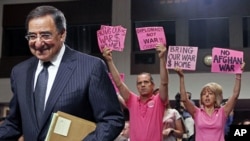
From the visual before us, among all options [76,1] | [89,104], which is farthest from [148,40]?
[76,1]

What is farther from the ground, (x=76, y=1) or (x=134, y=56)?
(x=76, y=1)

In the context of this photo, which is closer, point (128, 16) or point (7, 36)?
point (128, 16)

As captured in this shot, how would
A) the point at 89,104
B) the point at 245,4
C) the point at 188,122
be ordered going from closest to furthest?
the point at 89,104
the point at 188,122
the point at 245,4

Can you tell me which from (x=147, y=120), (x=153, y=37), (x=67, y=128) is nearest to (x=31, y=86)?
(x=67, y=128)

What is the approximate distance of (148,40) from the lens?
4230 millimetres

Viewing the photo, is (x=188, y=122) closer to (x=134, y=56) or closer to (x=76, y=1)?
(x=134, y=56)

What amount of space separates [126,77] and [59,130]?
→ 9.09 metres

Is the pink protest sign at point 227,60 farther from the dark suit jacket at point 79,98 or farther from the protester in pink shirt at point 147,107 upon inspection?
the dark suit jacket at point 79,98

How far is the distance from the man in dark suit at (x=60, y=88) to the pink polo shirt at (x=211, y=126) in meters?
2.06

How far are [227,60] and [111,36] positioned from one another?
1100 millimetres

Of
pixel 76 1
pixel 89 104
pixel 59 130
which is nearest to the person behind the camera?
pixel 59 130

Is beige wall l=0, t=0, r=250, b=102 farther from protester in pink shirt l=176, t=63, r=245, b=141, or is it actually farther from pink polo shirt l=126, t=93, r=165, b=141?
pink polo shirt l=126, t=93, r=165, b=141

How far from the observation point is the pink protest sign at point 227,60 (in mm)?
4235

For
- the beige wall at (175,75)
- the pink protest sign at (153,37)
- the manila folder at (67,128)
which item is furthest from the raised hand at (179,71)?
the beige wall at (175,75)
